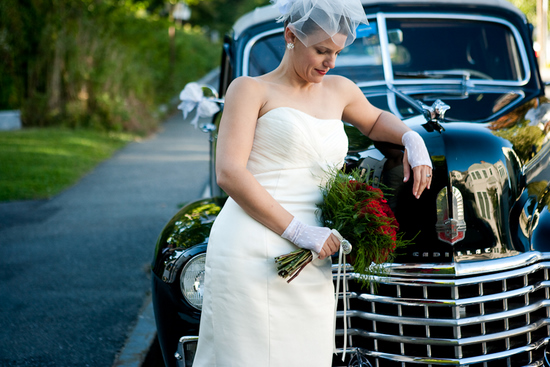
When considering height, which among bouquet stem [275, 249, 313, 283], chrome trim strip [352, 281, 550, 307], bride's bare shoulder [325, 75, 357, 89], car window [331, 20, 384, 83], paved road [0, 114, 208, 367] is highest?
car window [331, 20, 384, 83]

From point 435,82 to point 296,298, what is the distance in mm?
2089

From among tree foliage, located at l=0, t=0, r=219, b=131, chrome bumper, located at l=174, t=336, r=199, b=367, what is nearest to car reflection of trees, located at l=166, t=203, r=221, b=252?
chrome bumper, located at l=174, t=336, r=199, b=367

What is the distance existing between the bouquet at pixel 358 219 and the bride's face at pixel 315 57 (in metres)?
0.37

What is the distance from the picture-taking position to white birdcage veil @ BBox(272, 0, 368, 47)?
6.67ft

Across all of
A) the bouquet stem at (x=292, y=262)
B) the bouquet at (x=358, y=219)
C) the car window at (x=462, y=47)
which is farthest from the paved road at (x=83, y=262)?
the car window at (x=462, y=47)

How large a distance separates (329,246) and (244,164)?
41cm

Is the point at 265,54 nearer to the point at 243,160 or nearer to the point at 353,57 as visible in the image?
the point at 353,57

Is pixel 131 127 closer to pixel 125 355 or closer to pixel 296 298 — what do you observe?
pixel 125 355

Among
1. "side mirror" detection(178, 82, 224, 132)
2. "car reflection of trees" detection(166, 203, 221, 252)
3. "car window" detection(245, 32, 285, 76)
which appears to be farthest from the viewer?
"car window" detection(245, 32, 285, 76)

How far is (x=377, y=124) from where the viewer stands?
8.41 ft

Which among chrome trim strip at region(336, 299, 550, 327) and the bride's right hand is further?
chrome trim strip at region(336, 299, 550, 327)

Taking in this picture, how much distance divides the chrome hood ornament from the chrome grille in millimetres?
168

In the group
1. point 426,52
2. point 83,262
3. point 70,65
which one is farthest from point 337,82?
point 70,65

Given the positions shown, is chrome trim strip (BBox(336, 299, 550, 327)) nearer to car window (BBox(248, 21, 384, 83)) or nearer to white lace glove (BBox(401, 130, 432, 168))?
white lace glove (BBox(401, 130, 432, 168))
